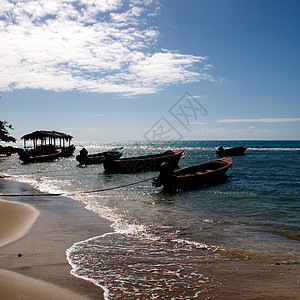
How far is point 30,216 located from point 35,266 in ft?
14.5

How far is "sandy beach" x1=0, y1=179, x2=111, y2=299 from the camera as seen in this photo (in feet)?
12.6

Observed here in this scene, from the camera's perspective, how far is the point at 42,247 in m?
5.77

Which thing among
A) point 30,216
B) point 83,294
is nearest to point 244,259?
point 83,294

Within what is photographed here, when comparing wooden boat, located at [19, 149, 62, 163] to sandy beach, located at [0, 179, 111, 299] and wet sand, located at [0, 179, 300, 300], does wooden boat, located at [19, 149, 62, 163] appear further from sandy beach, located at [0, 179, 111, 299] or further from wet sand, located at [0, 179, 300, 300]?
wet sand, located at [0, 179, 300, 300]

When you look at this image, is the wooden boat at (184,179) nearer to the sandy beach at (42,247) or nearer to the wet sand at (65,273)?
the sandy beach at (42,247)

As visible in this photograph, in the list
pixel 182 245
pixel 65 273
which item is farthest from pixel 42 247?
pixel 182 245

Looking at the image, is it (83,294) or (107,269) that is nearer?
(83,294)

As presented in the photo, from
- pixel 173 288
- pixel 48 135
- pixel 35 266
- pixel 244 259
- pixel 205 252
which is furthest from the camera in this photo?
pixel 48 135

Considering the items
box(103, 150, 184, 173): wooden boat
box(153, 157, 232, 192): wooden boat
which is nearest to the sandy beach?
box(153, 157, 232, 192): wooden boat

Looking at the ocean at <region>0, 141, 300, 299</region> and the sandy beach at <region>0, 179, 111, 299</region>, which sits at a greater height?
the sandy beach at <region>0, 179, 111, 299</region>

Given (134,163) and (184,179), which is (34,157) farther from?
(184,179)

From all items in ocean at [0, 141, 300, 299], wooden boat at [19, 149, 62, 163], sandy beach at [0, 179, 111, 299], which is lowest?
ocean at [0, 141, 300, 299]

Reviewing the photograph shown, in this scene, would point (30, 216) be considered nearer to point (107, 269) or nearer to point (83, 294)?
point (107, 269)

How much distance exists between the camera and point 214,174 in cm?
1839
